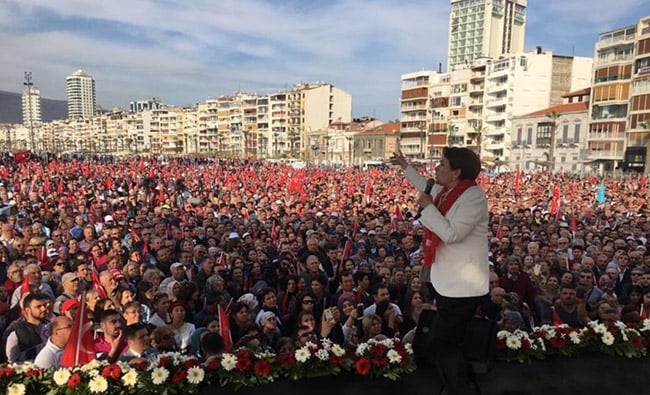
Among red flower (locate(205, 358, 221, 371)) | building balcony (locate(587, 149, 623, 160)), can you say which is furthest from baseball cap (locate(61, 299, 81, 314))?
building balcony (locate(587, 149, 623, 160))

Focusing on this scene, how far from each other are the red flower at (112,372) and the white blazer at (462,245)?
2.36 meters

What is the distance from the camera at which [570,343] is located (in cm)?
438

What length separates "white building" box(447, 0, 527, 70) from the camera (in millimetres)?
148125

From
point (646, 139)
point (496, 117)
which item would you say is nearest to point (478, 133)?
point (496, 117)

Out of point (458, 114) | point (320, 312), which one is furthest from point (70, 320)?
point (458, 114)

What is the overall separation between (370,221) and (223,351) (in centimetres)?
911

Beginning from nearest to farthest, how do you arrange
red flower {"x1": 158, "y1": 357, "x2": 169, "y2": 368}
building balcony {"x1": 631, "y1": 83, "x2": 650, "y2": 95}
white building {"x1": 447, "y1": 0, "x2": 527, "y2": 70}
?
red flower {"x1": 158, "y1": 357, "x2": 169, "y2": 368} < building balcony {"x1": 631, "y1": 83, "x2": 650, "y2": 95} < white building {"x1": 447, "y1": 0, "x2": 527, "y2": 70}

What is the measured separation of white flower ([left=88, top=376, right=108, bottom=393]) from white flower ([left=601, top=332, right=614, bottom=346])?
4.09 meters

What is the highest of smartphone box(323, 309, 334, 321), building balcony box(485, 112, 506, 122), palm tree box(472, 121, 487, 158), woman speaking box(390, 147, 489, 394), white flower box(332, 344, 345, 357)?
building balcony box(485, 112, 506, 122)

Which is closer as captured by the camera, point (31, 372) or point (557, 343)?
point (31, 372)

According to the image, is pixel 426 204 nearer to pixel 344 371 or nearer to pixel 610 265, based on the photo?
pixel 344 371

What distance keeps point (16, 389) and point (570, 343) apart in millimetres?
4382

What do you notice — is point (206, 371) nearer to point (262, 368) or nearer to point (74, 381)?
point (262, 368)

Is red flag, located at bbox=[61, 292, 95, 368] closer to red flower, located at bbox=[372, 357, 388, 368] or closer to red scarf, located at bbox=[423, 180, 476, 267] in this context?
red flower, located at bbox=[372, 357, 388, 368]
